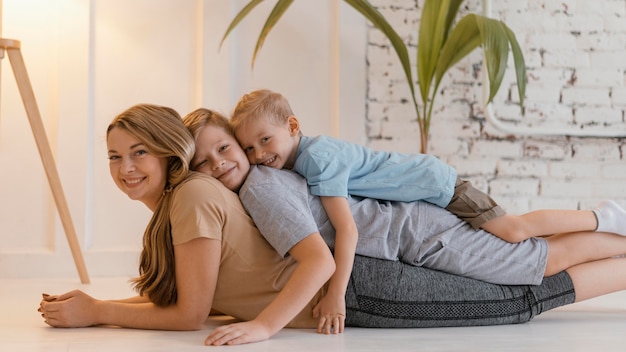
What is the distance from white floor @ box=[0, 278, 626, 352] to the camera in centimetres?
138

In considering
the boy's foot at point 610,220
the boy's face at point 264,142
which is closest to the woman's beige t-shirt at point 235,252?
the boy's face at point 264,142

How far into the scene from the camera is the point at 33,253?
2979mm

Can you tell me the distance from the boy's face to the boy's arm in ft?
0.68

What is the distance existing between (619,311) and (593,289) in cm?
31

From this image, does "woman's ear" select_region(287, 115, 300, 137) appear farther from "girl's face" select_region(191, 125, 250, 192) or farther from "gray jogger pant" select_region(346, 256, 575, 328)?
"gray jogger pant" select_region(346, 256, 575, 328)

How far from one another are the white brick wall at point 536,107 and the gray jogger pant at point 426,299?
143cm

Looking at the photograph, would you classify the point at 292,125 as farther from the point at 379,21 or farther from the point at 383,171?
the point at 379,21

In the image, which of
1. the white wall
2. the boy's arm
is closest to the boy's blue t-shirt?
the boy's arm

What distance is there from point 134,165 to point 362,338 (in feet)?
1.81

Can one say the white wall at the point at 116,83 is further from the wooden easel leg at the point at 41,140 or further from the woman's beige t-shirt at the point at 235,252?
the woman's beige t-shirt at the point at 235,252

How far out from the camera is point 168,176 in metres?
1.59

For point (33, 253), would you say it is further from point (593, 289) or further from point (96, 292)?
point (593, 289)

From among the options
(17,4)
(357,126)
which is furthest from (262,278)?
(17,4)

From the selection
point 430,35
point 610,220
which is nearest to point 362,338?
point 610,220
